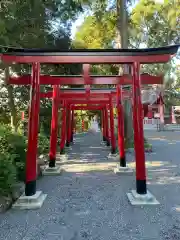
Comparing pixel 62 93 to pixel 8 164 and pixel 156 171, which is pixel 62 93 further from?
pixel 8 164

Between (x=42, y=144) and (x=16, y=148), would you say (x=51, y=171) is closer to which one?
(x=16, y=148)

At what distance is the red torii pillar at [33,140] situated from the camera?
576 cm

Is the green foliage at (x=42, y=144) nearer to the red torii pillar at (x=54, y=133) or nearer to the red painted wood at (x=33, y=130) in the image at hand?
the red torii pillar at (x=54, y=133)

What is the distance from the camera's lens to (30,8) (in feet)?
33.6

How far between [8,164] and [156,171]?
4.95 metres

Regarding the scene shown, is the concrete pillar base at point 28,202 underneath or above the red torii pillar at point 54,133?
underneath

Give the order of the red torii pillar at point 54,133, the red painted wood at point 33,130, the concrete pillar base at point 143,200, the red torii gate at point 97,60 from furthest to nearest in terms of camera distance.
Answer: the red torii pillar at point 54,133 < the red painted wood at point 33,130 < the red torii gate at point 97,60 < the concrete pillar base at point 143,200

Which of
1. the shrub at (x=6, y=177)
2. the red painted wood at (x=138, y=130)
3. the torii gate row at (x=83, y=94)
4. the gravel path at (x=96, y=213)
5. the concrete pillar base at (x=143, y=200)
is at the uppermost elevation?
the torii gate row at (x=83, y=94)

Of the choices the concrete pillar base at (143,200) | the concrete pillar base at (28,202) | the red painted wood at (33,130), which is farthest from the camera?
the red painted wood at (33,130)

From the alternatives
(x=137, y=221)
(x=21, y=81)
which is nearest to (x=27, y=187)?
(x=137, y=221)

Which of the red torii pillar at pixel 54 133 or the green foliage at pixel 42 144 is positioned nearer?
the red torii pillar at pixel 54 133

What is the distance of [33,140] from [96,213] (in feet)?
6.02

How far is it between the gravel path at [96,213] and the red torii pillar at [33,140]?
0.47m

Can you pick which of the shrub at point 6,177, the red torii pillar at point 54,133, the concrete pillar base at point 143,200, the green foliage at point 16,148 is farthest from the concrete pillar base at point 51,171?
the concrete pillar base at point 143,200
